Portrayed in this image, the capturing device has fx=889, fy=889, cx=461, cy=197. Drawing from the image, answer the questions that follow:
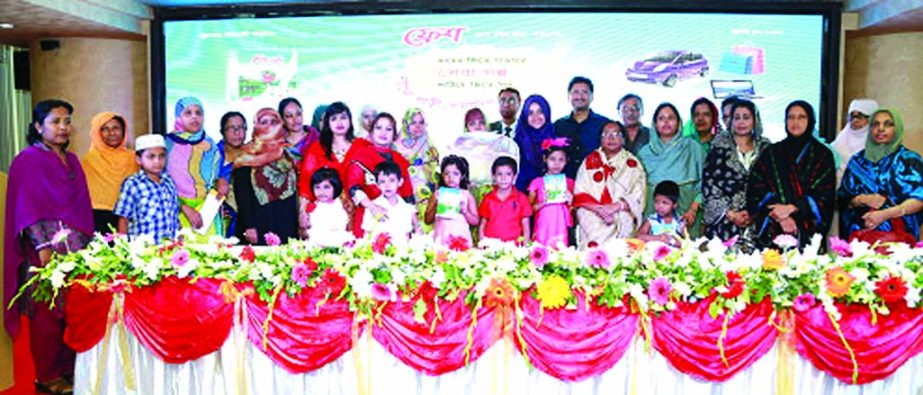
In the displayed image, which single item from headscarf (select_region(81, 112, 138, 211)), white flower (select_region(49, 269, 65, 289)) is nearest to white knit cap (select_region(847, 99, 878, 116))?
headscarf (select_region(81, 112, 138, 211))

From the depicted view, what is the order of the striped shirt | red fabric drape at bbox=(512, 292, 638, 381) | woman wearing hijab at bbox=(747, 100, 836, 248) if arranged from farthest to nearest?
woman wearing hijab at bbox=(747, 100, 836, 248) → the striped shirt → red fabric drape at bbox=(512, 292, 638, 381)

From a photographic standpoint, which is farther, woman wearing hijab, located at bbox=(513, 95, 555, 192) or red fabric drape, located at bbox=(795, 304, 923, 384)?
woman wearing hijab, located at bbox=(513, 95, 555, 192)

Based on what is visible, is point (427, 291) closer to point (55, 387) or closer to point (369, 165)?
point (55, 387)

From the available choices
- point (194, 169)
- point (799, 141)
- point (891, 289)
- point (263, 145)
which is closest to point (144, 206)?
point (194, 169)

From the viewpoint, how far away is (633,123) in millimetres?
6164

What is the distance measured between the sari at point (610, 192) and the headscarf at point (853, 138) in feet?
4.50

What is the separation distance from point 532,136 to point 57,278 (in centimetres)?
340

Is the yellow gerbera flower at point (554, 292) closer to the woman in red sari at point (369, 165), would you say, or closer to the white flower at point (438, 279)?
the white flower at point (438, 279)

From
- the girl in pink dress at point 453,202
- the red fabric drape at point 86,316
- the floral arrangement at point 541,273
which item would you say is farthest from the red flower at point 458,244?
the girl in pink dress at point 453,202

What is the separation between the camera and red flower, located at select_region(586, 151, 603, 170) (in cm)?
565

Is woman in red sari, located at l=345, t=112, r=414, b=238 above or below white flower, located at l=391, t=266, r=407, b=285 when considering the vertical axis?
above

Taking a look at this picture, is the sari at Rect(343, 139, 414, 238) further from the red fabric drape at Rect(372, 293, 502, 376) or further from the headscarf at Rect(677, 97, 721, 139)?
the red fabric drape at Rect(372, 293, 502, 376)

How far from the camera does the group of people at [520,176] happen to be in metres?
5.11

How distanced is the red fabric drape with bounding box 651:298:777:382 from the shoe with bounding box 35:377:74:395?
2.82 meters
